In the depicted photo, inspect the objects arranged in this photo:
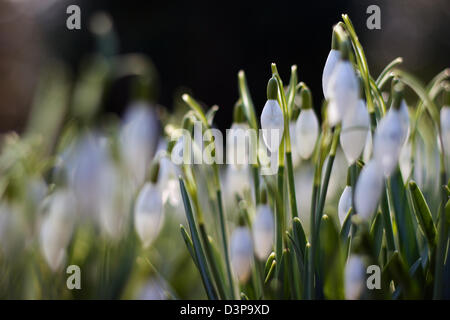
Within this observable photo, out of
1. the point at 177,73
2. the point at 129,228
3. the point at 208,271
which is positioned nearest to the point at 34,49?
the point at 177,73

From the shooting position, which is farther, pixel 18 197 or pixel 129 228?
pixel 129 228

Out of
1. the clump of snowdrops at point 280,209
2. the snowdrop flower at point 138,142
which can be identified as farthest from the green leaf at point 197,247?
the snowdrop flower at point 138,142

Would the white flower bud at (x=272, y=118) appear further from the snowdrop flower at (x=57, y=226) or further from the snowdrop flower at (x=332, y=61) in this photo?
the snowdrop flower at (x=57, y=226)

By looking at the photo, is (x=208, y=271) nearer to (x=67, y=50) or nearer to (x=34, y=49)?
(x=67, y=50)

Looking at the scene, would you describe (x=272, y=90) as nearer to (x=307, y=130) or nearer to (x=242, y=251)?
(x=307, y=130)
